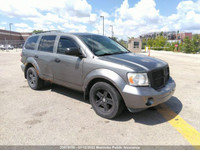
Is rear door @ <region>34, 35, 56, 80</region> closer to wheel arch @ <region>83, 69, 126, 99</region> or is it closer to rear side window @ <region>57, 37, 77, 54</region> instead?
rear side window @ <region>57, 37, 77, 54</region>

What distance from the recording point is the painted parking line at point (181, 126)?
8.28ft

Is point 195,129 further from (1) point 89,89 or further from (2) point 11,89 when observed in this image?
(2) point 11,89

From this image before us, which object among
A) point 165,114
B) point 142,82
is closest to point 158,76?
point 142,82

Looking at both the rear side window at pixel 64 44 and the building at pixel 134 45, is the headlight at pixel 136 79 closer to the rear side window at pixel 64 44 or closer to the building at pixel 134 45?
the rear side window at pixel 64 44

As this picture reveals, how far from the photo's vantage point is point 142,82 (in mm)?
2826

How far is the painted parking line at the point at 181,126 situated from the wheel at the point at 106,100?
41.3 inches

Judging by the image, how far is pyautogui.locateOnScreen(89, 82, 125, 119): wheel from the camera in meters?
2.99

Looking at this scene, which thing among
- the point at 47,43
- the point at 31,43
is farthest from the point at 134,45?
the point at 47,43

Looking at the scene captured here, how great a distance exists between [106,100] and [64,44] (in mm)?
1854

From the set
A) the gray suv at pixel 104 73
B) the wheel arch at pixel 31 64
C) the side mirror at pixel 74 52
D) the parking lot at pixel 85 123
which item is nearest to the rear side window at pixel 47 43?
the gray suv at pixel 104 73

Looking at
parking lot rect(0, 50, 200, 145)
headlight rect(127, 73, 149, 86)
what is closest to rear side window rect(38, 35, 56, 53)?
parking lot rect(0, 50, 200, 145)

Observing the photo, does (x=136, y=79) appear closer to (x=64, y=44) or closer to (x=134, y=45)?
(x=64, y=44)

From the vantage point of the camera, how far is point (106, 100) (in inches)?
126

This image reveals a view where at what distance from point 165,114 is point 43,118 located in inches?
103
